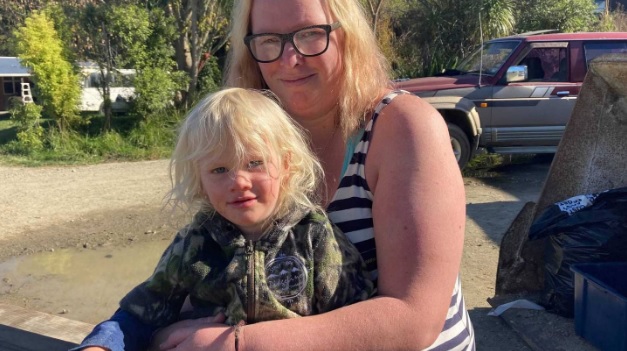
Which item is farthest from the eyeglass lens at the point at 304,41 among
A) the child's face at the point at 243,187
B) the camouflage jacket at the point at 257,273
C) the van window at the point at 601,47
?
the van window at the point at 601,47

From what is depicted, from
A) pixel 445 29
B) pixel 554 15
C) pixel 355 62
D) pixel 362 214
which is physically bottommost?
pixel 362 214

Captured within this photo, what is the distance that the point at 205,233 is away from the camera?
5.53 ft

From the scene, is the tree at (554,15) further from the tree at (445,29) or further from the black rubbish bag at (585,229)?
the black rubbish bag at (585,229)

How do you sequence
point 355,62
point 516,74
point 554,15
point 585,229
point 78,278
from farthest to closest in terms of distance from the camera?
point 554,15 < point 516,74 < point 78,278 < point 585,229 < point 355,62

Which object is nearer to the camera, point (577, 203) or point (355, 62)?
point (355, 62)

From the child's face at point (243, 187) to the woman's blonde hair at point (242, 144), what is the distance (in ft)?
0.06

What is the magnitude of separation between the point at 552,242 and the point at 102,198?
19.8ft

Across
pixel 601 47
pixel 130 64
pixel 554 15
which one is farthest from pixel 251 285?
pixel 554 15

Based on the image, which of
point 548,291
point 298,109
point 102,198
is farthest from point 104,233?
point 298,109

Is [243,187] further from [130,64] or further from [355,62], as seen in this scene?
[130,64]

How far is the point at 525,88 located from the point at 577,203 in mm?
5710

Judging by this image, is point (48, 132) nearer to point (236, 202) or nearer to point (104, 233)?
point (104, 233)

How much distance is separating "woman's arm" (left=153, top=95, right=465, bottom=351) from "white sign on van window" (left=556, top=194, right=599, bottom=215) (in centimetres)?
246

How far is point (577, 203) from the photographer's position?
12.3 ft
